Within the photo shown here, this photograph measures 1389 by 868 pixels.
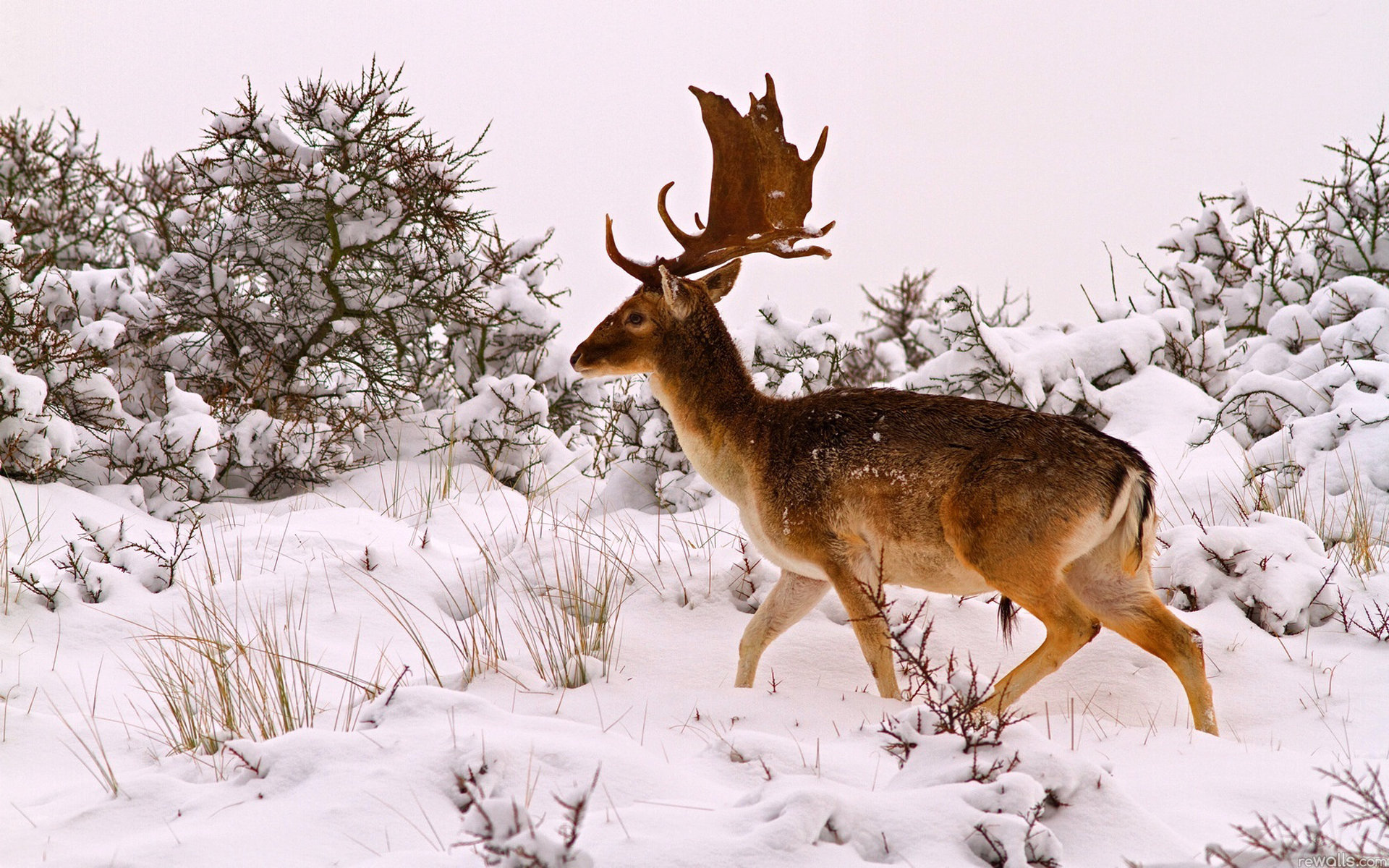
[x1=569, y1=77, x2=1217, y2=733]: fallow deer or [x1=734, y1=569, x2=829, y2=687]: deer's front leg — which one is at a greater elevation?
[x1=569, y1=77, x2=1217, y2=733]: fallow deer

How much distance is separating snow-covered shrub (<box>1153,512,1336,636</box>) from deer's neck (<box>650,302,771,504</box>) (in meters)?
2.57

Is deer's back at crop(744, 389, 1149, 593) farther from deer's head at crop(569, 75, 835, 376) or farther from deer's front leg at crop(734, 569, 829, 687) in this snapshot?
deer's head at crop(569, 75, 835, 376)

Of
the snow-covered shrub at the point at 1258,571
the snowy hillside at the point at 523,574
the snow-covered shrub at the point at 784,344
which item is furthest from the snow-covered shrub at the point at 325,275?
the snow-covered shrub at the point at 1258,571

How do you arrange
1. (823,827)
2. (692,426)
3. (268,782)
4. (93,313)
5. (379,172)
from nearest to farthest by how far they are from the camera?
(823,827) < (268,782) < (692,426) < (93,313) < (379,172)

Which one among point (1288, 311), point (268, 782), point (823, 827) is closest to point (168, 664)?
point (268, 782)

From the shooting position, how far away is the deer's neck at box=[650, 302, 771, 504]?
18.2 ft

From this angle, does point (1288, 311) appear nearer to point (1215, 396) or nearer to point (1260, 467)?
point (1215, 396)

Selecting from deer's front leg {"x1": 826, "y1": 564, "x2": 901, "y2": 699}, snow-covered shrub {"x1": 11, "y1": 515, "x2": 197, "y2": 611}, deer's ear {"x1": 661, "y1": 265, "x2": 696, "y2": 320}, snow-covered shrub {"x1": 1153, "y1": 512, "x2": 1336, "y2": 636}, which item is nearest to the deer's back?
deer's front leg {"x1": 826, "y1": 564, "x2": 901, "y2": 699}

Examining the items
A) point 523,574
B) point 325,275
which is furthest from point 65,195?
point 523,574

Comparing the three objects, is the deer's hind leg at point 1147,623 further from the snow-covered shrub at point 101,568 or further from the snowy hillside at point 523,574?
the snow-covered shrub at point 101,568

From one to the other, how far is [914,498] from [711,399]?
4.20 ft

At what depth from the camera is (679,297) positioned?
586cm

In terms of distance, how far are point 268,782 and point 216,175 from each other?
8.12 meters

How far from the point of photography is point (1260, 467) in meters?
7.83
